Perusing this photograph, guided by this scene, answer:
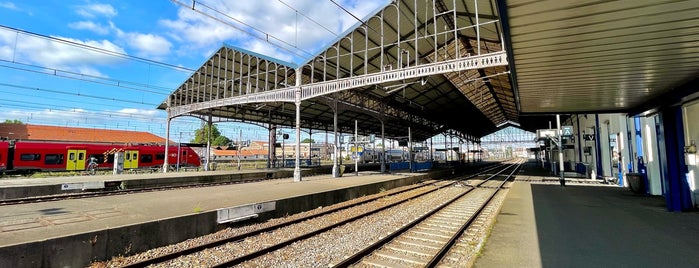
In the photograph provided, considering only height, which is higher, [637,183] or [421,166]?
[421,166]

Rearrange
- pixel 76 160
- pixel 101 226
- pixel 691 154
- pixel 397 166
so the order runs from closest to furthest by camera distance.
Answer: pixel 101 226
pixel 691 154
pixel 76 160
pixel 397 166

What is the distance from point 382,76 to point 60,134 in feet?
171

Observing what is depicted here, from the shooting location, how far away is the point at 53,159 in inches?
1004

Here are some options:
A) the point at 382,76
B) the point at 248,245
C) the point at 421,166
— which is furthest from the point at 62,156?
the point at 421,166

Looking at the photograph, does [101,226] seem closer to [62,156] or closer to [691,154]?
[691,154]

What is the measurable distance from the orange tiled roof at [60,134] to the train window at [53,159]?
77.1 ft

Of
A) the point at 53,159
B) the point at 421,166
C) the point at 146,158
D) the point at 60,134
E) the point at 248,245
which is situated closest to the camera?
the point at 248,245

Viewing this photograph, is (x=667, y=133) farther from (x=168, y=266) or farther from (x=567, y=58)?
(x=168, y=266)

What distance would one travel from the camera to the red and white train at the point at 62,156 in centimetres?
2373

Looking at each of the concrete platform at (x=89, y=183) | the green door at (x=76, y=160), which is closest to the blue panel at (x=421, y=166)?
the concrete platform at (x=89, y=183)

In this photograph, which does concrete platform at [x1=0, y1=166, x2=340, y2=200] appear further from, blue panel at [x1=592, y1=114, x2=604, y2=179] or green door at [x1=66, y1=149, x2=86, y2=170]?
blue panel at [x1=592, y1=114, x2=604, y2=179]

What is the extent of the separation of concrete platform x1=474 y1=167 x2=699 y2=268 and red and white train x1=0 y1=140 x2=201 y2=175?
28.6 meters

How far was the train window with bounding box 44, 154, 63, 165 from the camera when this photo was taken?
25234 mm

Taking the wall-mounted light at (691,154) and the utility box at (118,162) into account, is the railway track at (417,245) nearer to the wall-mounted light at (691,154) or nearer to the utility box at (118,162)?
the wall-mounted light at (691,154)
